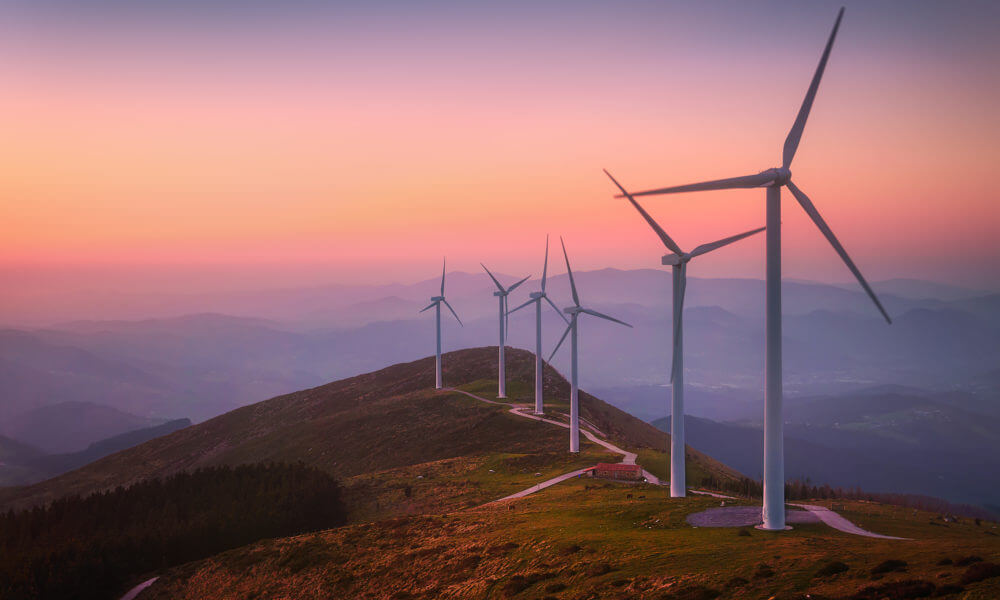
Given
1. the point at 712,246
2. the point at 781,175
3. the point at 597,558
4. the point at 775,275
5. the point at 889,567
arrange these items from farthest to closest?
the point at 712,246
the point at 597,558
the point at 781,175
the point at 775,275
the point at 889,567

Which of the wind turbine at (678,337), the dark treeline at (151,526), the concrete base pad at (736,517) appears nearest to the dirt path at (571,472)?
the wind turbine at (678,337)

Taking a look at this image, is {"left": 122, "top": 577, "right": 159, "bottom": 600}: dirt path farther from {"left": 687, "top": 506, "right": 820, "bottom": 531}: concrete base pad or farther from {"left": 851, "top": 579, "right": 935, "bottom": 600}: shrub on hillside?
{"left": 851, "top": 579, "right": 935, "bottom": 600}: shrub on hillside

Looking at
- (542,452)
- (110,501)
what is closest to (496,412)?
(542,452)

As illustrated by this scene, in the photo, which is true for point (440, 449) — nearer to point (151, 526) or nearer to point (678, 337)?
point (151, 526)

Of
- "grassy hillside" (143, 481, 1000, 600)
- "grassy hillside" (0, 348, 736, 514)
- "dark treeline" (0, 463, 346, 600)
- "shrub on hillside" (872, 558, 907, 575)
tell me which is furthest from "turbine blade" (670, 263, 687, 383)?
"dark treeline" (0, 463, 346, 600)

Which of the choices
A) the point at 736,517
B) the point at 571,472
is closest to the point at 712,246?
the point at 736,517

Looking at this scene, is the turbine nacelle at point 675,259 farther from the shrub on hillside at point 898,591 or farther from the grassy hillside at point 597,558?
the shrub on hillside at point 898,591
